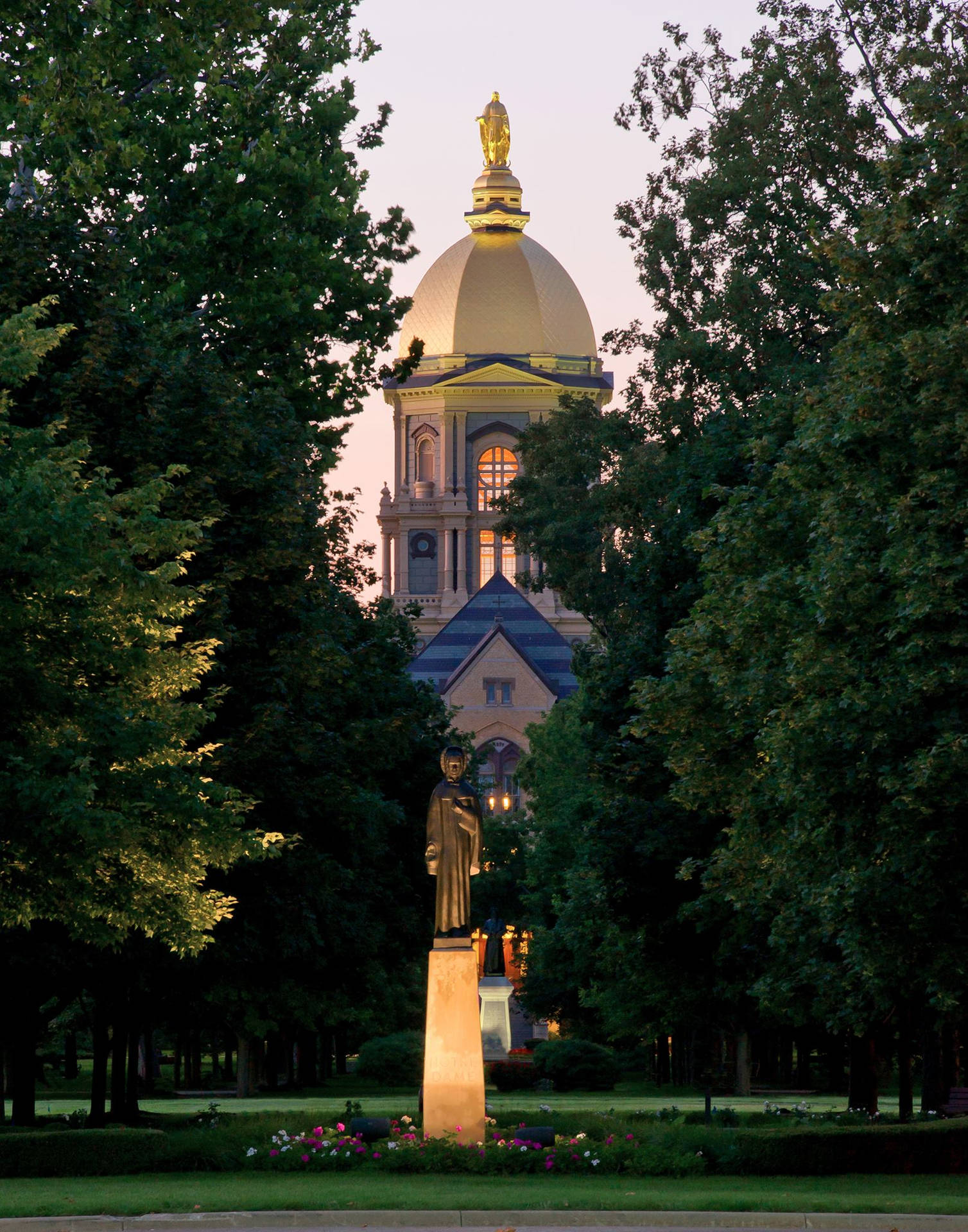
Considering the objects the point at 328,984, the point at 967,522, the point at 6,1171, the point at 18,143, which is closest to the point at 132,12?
the point at 18,143

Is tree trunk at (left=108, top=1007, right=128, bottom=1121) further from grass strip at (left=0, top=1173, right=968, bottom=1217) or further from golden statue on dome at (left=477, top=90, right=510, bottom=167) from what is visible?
golden statue on dome at (left=477, top=90, right=510, bottom=167)

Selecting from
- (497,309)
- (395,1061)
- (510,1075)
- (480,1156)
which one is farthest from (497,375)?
(480,1156)

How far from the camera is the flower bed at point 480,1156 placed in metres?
21.4

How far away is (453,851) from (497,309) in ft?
479

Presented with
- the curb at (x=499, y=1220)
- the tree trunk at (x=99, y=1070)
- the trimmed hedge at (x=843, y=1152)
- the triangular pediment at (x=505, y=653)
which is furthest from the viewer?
the triangular pediment at (x=505, y=653)

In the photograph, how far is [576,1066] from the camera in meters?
60.8

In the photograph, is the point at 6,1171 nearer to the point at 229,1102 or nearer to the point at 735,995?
the point at 735,995

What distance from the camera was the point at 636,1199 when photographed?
18.0 m

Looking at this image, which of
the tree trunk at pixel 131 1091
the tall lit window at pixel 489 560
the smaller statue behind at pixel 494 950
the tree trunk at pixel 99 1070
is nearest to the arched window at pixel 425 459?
the tall lit window at pixel 489 560

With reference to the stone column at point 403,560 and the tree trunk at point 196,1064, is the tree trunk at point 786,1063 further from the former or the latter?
the stone column at point 403,560

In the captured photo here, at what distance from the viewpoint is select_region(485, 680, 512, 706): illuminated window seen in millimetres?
129125

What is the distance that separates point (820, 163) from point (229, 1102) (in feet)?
89.9

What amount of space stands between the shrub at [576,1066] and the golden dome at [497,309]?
108 metres

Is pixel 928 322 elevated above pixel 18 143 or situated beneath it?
situated beneath
